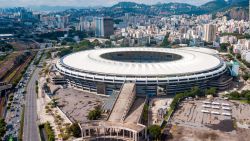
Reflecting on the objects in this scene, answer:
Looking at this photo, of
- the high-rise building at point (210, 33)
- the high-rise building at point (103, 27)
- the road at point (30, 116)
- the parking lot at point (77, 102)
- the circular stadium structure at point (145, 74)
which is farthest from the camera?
the high-rise building at point (103, 27)

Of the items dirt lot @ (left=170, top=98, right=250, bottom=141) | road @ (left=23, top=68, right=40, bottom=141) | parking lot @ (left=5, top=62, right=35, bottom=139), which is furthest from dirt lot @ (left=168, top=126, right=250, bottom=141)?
parking lot @ (left=5, top=62, right=35, bottom=139)

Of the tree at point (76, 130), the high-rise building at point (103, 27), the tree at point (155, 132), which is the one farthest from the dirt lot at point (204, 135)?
the high-rise building at point (103, 27)

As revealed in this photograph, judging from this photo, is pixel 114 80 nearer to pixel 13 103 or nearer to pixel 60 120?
pixel 60 120

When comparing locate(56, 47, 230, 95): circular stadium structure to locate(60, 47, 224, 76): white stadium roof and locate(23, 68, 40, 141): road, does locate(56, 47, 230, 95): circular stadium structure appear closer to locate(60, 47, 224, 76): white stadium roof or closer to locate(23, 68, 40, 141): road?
locate(60, 47, 224, 76): white stadium roof

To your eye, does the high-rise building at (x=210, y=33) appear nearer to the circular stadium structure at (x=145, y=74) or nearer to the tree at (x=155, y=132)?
the circular stadium structure at (x=145, y=74)

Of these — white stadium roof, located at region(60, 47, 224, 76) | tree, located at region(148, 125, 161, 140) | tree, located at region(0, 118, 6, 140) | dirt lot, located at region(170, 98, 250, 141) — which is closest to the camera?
tree, located at region(148, 125, 161, 140)

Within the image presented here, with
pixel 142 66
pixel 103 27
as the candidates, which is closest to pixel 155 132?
pixel 142 66
